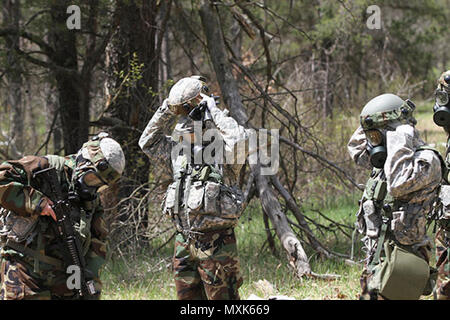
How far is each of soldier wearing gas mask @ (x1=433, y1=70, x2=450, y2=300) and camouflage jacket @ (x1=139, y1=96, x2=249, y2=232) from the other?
1.78m

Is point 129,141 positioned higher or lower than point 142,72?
lower

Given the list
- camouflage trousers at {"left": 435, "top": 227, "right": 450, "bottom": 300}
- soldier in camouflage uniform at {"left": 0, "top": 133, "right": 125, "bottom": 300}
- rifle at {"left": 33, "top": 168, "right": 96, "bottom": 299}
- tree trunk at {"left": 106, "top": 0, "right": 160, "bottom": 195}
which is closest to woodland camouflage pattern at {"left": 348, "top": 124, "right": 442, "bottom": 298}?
camouflage trousers at {"left": 435, "top": 227, "right": 450, "bottom": 300}

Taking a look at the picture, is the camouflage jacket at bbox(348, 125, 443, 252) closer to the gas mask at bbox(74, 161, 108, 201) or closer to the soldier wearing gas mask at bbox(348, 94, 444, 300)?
the soldier wearing gas mask at bbox(348, 94, 444, 300)

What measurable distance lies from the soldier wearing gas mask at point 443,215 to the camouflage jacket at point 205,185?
1.78 m

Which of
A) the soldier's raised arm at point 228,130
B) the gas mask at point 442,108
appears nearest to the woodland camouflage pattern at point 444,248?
the gas mask at point 442,108

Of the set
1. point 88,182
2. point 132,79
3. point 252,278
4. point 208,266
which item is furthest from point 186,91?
point 132,79

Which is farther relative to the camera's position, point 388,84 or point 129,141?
point 388,84

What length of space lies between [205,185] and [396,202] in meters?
1.30

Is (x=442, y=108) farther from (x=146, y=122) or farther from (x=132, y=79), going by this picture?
(x=132, y=79)

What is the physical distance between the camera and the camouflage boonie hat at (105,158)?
12.5 feet

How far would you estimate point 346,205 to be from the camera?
9633 mm

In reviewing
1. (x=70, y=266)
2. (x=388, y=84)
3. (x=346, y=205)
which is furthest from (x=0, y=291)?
(x=388, y=84)

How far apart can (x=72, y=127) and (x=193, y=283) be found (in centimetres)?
434
